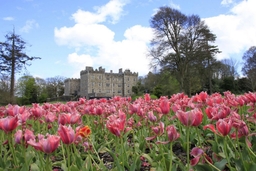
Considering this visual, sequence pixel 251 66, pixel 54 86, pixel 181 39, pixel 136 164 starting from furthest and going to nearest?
pixel 54 86
pixel 251 66
pixel 181 39
pixel 136 164

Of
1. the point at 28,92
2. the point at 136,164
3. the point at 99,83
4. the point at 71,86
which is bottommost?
the point at 136,164

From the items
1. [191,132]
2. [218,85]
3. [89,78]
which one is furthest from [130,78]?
[191,132]

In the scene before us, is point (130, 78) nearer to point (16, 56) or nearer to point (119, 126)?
point (16, 56)

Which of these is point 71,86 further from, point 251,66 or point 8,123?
point 8,123

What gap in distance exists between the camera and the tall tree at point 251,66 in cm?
3412

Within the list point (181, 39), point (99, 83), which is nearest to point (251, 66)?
point (181, 39)

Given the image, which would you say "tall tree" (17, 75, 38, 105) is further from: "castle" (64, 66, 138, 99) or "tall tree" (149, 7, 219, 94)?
"tall tree" (149, 7, 219, 94)

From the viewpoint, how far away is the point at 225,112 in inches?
61.4

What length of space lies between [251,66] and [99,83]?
36.3m

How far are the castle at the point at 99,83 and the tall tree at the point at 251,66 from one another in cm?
2751

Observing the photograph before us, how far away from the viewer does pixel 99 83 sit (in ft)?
206

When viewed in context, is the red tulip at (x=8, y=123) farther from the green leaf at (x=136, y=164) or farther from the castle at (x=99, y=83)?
the castle at (x=99, y=83)

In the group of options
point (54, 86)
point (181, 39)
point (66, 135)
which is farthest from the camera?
point (54, 86)

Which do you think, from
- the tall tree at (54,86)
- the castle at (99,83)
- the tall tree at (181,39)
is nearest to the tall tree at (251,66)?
the tall tree at (181,39)
